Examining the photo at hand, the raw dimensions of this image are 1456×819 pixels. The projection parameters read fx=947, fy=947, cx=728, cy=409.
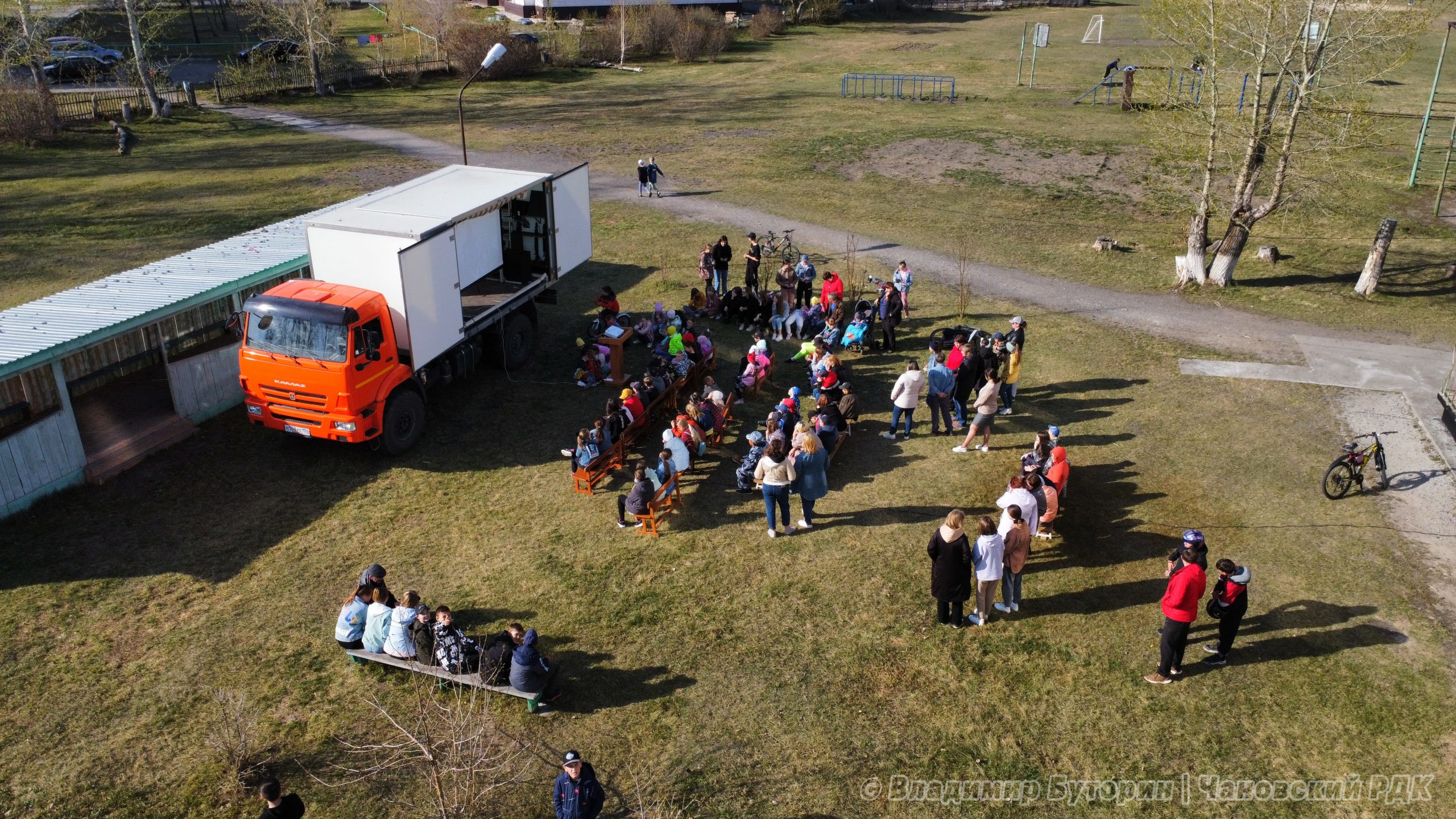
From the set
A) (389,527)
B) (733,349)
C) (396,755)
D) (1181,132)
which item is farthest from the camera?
(1181,132)

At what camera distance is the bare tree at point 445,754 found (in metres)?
8.00

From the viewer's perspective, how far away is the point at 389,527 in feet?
43.6

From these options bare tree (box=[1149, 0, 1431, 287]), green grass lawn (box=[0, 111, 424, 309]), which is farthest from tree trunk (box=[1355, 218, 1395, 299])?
→ green grass lawn (box=[0, 111, 424, 309])

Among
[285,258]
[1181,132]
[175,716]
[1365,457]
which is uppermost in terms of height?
[1181,132]

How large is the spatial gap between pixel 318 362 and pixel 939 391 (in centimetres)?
959

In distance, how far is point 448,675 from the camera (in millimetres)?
9984

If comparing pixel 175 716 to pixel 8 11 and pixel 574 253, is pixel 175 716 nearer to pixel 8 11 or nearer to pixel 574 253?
pixel 574 253

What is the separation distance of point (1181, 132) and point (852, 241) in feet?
27.0

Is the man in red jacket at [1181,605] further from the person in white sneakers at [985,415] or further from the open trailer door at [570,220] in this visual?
the open trailer door at [570,220]

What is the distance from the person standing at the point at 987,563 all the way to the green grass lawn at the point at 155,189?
2185 cm

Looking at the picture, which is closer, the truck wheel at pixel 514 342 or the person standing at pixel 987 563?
the person standing at pixel 987 563

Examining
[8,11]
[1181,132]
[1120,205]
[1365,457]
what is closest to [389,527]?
[1365,457]

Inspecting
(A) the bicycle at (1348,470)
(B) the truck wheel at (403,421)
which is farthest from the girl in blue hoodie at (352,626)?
(A) the bicycle at (1348,470)

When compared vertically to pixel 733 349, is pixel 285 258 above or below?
above
